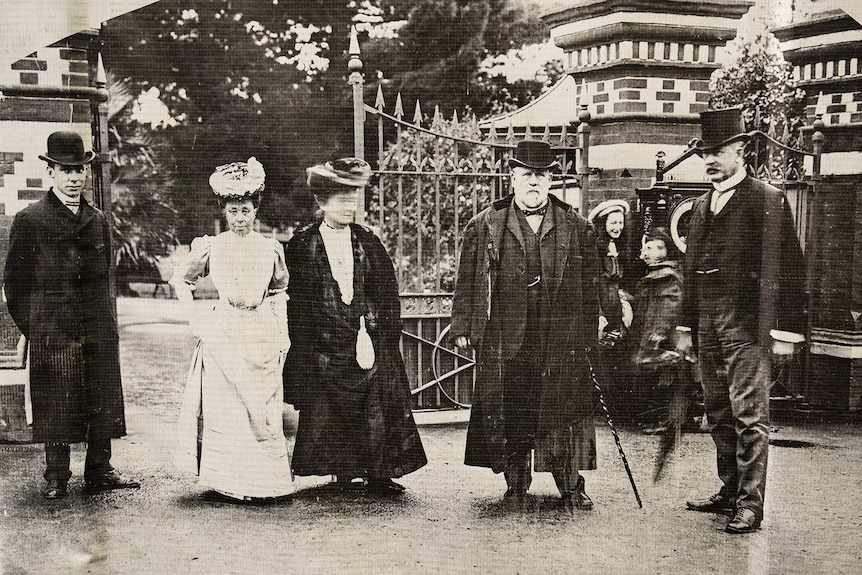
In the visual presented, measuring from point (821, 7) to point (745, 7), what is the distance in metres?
0.28

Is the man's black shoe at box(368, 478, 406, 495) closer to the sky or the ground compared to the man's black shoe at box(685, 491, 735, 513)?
closer to the sky

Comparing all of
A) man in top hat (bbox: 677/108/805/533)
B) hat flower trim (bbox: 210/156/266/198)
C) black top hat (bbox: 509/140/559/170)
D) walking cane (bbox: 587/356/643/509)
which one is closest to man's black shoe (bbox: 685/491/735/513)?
man in top hat (bbox: 677/108/805/533)

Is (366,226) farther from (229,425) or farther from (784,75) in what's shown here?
(784,75)

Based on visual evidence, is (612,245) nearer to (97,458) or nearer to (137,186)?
(137,186)

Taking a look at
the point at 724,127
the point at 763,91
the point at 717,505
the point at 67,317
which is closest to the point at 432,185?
the point at 724,127

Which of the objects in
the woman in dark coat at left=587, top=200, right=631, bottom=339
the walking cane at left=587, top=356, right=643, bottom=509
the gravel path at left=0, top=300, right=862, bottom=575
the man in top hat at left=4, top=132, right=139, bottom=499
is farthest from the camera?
the woman in dark coat at left=587, top=200, right=631, bottom=339

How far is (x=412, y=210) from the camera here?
316 centimetres

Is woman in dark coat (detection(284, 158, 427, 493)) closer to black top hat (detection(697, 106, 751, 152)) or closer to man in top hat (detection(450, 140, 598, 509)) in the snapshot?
man in top hat (detection(450, 140, 598, 509))

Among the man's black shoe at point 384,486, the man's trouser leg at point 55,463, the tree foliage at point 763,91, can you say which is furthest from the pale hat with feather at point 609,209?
the man's trouser leg at point 55,463

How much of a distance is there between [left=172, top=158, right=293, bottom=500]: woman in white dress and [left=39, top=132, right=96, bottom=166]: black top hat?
52cm

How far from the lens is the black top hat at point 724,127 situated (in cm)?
297

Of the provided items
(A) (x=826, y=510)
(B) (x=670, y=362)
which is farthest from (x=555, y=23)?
(A) (x=826, y=510)

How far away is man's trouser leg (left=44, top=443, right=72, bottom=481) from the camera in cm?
301

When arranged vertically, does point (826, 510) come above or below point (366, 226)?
below
